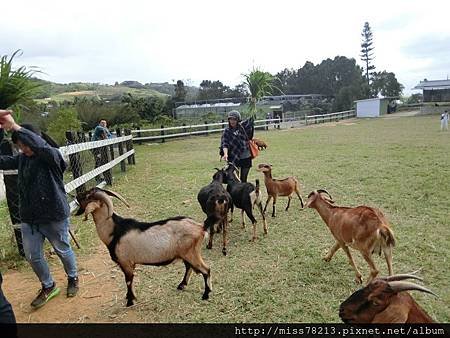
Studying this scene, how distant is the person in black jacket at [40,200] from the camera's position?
11.0 ft

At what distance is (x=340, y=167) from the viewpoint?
10.1m

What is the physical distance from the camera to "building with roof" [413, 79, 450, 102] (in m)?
49.9

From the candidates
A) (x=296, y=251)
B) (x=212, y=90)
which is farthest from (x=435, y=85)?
(x=296, y=251)

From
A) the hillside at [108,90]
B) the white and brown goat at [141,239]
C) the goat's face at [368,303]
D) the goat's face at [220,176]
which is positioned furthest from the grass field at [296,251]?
the hillside at [108,90]

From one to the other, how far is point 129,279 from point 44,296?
0.94 meters

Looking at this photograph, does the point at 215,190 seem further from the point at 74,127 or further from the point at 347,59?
the point at 347,59

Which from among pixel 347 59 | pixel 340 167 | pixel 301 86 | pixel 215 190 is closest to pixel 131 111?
pixel 340 167

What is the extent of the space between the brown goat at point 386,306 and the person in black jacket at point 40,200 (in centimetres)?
283

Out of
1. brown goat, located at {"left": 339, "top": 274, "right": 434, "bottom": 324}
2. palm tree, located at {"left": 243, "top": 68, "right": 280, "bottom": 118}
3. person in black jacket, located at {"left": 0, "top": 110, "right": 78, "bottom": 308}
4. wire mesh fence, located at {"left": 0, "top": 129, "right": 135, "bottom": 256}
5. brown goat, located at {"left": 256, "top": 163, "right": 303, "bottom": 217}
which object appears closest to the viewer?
brown goat, located at {"left": 339, "top": 274, "right": 434, "bottom": 324}

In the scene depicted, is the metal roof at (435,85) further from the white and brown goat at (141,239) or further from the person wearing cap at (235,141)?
the white and brown goat at (141,239)

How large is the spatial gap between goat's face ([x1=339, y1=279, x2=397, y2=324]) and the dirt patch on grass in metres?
2.03

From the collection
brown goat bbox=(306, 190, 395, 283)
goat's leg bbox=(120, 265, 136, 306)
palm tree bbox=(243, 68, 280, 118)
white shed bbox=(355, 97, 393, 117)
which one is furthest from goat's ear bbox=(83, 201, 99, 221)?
white shed bbox=(355, 97, 393, 117)

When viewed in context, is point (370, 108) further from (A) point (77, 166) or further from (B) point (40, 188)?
(B) point (40, 188)

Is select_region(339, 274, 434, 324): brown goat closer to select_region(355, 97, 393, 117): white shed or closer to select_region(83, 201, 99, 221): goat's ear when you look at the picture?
select_region(83, 201, 99, 221): goat's ear
